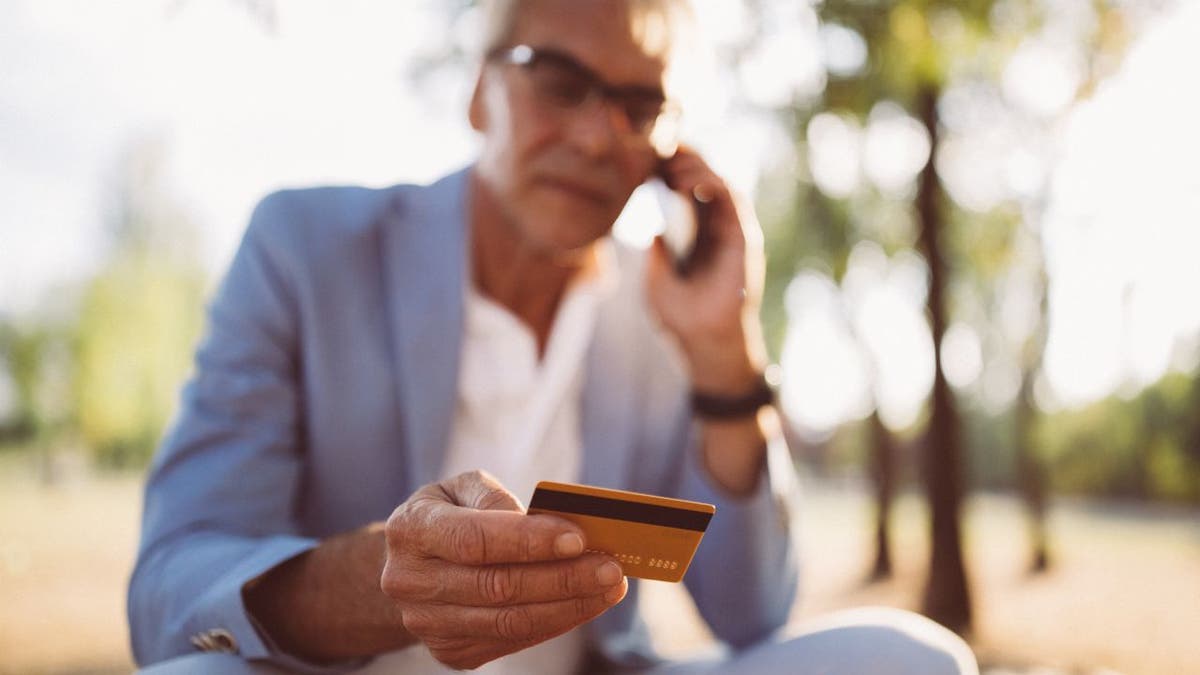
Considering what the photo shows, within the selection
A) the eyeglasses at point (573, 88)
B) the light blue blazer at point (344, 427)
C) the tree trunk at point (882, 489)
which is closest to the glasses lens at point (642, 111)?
the eyeglasses at point (573, 88)

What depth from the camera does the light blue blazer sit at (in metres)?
1.74

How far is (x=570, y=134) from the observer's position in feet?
7.30

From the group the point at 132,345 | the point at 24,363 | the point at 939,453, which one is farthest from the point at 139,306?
the point at 939,453

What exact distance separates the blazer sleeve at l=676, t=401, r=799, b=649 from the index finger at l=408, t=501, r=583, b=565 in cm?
108

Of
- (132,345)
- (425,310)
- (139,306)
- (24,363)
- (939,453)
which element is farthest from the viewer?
(24,363)

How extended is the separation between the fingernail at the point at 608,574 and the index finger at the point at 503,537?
4 cm

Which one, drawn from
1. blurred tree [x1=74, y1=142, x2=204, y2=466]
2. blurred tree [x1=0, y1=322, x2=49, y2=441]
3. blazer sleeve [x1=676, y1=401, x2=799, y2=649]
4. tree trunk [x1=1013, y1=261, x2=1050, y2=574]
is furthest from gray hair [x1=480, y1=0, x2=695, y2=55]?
blurred tree [x1=0, y1=322, x2=49, y2=441]

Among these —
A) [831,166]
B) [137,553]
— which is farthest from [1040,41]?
[137,553]

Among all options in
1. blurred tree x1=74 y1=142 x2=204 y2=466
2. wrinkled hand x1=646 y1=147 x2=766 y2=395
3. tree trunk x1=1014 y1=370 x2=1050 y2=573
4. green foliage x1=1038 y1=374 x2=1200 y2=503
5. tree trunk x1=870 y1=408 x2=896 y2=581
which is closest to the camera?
wrinkled hand x1=646 y1=147 x2=766 y2=395

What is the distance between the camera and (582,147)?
2.21 metres

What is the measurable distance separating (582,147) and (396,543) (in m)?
1.24

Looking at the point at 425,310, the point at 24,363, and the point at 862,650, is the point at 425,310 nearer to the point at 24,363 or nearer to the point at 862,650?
the point at 862,650

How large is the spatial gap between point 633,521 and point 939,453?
30.9 feet

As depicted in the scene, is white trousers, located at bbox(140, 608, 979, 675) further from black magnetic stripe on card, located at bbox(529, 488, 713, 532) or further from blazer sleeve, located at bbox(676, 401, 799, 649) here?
black magnetic stripe on card, located at bbox(529, 488, 713, 532)
